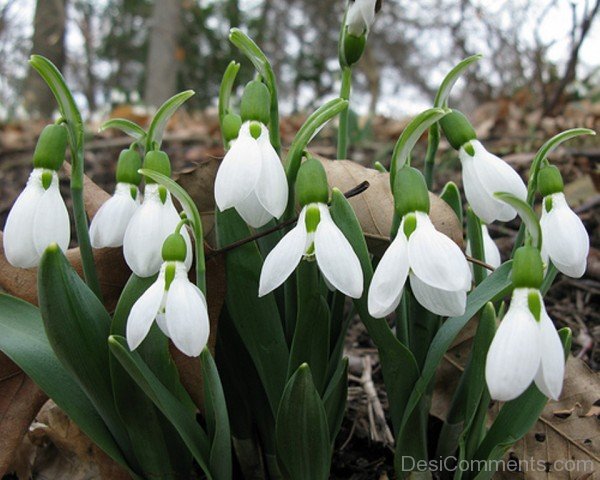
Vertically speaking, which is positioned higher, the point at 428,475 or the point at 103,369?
the point at 103,369

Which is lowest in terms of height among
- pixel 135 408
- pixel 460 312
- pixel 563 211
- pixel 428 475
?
pixel 428 475

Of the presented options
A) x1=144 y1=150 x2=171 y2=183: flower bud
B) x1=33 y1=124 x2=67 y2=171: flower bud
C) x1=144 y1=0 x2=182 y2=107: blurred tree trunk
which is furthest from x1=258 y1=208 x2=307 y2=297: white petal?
x1=144 y1=0 x2=182 y2=107: blurred tree trunk

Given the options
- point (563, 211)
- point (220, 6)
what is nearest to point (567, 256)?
point (563, 211)

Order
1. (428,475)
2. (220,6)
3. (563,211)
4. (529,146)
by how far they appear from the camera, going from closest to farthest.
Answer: (563,211) → (428,475) → (529,146) → (220,6)

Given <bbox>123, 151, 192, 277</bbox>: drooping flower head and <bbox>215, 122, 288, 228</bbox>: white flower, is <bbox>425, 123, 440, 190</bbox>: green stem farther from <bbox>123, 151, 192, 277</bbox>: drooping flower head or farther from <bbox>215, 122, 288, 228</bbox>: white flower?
<bbox>123, 151, 192, 277</bbox>: drooping flower head

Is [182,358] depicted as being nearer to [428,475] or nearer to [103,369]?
[103,369]

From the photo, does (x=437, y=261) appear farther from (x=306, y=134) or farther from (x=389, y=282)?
(x=306, y=134)

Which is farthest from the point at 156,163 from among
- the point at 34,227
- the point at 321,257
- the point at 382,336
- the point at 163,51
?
the point at 163,51
